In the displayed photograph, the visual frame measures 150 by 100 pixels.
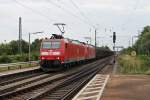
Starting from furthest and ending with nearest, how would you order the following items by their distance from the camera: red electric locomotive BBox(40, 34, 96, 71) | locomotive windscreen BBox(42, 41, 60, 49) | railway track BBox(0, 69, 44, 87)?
locomotive windscreen BBox(42, 41, 60, 49) < red electric locomotive BBox(40, 34, 96, 71) < railway track BBox(0, 69, 44, 87)

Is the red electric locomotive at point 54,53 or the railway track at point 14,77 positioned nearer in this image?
the railway track at point 14,77

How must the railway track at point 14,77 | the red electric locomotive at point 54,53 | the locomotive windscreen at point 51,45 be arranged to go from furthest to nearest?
1. the locomotive windscreen at point 51,45
2. the red electric locomotive at point 54,53
3. the railway track at point 14,77

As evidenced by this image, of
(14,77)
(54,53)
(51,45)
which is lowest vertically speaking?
(14,77)

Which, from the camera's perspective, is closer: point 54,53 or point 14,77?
point 14,77

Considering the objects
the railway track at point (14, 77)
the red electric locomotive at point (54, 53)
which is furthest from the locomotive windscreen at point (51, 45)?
the railway track at point (14, 77)

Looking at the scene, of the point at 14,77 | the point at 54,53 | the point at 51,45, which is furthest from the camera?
the point at 51,45

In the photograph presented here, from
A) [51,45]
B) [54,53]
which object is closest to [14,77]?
[54,53]

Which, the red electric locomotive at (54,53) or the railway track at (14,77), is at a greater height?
the red electric locomotive at (54,53)

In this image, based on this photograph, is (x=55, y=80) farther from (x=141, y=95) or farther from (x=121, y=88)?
(x=141, y=95)

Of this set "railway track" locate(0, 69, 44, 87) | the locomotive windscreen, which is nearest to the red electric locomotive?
the locomotive windscreen

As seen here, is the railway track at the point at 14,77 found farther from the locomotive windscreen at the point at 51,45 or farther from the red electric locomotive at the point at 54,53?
the locomotive windscreen at the point at 51,45

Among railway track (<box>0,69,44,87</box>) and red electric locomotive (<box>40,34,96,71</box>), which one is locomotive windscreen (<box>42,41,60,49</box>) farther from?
railway track (<box>0,69,44,87</box>)

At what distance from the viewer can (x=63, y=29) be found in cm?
4178

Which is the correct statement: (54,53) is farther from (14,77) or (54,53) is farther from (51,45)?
(14,77)
